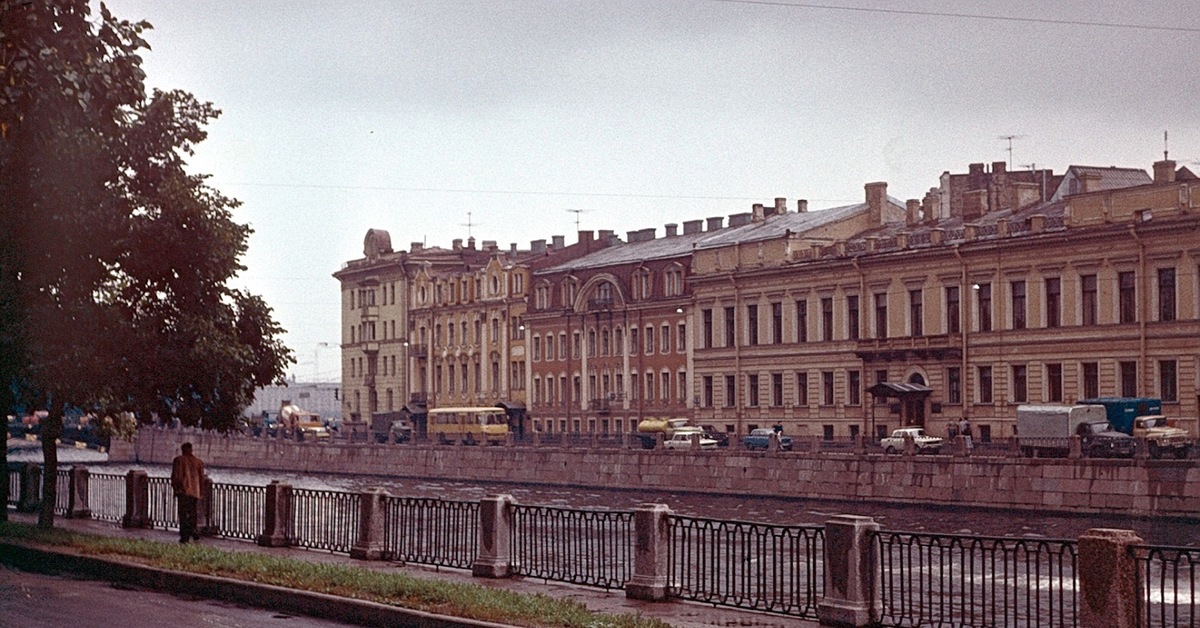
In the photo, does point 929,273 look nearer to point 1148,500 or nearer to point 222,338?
point 1148,500

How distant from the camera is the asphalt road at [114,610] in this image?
16656mm

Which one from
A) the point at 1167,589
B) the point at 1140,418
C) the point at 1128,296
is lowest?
the point at 1167,589

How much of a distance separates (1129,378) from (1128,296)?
2837mm

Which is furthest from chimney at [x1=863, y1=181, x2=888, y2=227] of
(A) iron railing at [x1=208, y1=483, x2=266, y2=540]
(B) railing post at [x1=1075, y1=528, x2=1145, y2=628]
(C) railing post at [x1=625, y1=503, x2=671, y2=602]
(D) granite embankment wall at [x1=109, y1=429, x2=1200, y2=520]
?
(B) railing post at [x1=1075, y1=528, x2=1145, y2=628]

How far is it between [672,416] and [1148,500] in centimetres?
3985

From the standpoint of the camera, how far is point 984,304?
2694 inches

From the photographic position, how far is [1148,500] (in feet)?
157

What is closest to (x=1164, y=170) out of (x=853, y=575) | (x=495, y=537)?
(x=495, y=537)

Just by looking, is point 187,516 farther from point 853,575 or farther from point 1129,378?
point 1129,378

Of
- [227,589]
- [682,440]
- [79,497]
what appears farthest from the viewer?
[682,440]

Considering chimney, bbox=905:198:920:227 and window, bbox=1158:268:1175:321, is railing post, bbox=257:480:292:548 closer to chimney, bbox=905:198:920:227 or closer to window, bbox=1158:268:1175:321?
window, bbox=1158:268:1175:321

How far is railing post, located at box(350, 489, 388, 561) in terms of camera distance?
22734 mm

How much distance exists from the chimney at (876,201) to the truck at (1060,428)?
2288 centimetres

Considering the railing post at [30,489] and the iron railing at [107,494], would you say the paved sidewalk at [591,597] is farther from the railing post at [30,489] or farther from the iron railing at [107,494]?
the railing post at [30,489]
